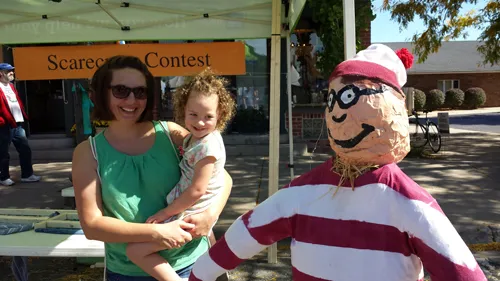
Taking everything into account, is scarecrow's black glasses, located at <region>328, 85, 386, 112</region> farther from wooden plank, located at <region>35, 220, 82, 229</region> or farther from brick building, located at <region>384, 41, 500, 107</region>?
brick building, located at <region>384, 41, 500, 107</region>

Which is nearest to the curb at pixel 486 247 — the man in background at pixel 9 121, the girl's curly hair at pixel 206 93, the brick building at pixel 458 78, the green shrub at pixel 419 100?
the girl's curly hair at pixel 206 93

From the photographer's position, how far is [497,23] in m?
10.6

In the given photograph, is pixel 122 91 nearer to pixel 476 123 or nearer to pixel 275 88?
pixel 275 88

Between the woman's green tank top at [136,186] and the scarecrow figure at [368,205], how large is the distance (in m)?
0.57

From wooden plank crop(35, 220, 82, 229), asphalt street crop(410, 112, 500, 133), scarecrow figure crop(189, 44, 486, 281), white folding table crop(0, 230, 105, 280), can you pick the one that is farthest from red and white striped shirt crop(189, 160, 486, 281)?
asphalt street crop(410, 112, 500, 133)

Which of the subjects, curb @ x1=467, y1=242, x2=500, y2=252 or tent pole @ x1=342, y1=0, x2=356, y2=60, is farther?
curb @ x1=467, y1=242, x2=500, y2=252

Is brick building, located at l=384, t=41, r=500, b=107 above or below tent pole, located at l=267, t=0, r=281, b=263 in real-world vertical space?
above

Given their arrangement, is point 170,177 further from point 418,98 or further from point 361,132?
point 418,98

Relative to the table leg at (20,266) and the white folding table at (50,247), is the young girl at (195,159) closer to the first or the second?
the white folding table at (50,247)

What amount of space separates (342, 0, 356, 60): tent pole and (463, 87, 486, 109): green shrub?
29384 millimetres

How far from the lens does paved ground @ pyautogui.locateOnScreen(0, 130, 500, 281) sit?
4.01 meters

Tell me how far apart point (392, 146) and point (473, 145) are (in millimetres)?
11055

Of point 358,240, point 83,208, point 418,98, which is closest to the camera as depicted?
point 358,240

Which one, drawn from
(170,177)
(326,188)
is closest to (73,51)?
(170,177)
